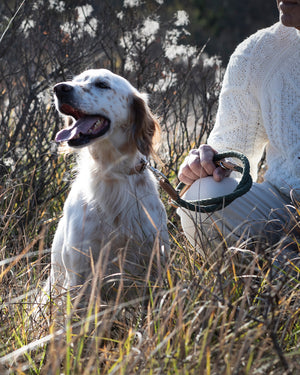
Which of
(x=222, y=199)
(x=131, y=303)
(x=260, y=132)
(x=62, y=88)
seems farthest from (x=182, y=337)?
(x=260, y=132)

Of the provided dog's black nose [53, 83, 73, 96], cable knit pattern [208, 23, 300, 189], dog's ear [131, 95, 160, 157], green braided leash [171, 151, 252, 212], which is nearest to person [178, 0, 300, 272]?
cable knit pattern [208, 23, 300, 189]

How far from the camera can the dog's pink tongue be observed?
2744 millimetres

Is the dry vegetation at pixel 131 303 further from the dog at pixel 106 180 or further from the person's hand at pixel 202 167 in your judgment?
the person's hand at pixel 202 167

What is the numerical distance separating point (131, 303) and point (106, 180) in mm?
1097

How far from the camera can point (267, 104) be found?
9.96 ft

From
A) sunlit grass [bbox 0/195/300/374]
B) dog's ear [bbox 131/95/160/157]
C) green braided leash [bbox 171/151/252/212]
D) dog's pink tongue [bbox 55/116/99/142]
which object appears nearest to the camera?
sunlit grass [bbox 0/195/300/374]

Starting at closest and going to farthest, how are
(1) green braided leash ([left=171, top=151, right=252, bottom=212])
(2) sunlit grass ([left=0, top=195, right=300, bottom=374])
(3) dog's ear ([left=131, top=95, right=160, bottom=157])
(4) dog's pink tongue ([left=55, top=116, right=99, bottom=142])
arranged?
(2) sunlit grass ([left=0, top=195, right=300, bottom=374]) → (1) green braided leash ([left=171, top=151, right=252, bottom=212]) → (4) dog's pink tongue ([left=55, top=116, right=99, bottom=142]) → (3) dog's ear ([left=131, top=95, right=160, bottom=157])

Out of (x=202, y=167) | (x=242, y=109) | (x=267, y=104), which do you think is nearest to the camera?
(x=202, y=167)

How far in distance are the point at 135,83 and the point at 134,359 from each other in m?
3.54

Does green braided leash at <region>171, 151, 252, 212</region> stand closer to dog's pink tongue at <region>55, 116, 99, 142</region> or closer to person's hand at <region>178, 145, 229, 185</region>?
person's hand at <region>178, 145, 229, 185</region>

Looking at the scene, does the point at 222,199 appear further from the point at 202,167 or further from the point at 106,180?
the point at 106,180

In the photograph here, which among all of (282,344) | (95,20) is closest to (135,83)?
(95,20)

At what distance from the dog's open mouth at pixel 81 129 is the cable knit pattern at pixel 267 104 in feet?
2.27

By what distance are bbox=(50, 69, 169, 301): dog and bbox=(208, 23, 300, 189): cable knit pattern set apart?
1.51ft
